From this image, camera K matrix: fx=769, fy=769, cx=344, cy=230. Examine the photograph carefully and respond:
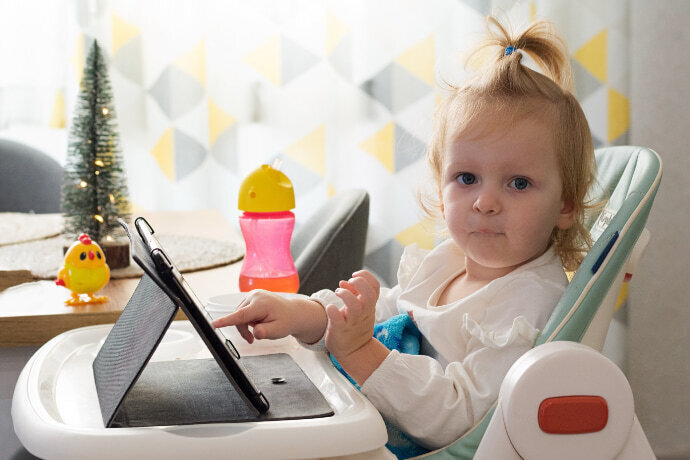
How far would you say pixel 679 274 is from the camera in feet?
6.09

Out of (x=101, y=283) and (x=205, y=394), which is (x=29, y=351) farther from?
(x=205, y=394)

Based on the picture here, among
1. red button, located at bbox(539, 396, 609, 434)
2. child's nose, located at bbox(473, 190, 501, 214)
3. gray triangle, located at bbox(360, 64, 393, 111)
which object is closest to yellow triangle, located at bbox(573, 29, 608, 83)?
gray triangle, located at bbox(360, 64, 393, 111)

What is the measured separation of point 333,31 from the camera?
6.93ft

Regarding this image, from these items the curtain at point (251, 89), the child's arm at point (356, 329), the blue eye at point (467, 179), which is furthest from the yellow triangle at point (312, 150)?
the child's arm at point (356, 329)

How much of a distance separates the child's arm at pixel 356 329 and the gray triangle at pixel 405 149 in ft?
4.17

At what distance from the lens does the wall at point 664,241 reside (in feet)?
6.02

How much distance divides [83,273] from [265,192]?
0.27 m

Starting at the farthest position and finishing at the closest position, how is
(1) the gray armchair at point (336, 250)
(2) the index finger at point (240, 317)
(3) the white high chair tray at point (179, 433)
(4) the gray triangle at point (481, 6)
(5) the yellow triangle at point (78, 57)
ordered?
(5) the yellow triangle at point (78, 57) < (4) the gray triangle at point (481, 6) < (1) the gray armchair at point (336, 250) < (2) the index finger at point (240, 317) < (3) the white high chair tray at point (179, 433)

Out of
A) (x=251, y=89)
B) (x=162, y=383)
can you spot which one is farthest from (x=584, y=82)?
(x=162, y=383)

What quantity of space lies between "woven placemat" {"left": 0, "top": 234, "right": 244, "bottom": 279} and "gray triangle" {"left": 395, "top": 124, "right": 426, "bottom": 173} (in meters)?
0.73

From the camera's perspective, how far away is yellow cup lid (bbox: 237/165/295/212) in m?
1.11

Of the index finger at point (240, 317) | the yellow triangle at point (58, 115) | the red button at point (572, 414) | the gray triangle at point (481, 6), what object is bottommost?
the red button at point (572, 414)

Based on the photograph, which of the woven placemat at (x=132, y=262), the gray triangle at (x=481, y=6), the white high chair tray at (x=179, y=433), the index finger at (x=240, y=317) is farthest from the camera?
the gray triangle at (x=481, y=6)

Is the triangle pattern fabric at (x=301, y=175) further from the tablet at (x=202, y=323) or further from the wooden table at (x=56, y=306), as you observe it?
the tablet at (x=202, y=323)
